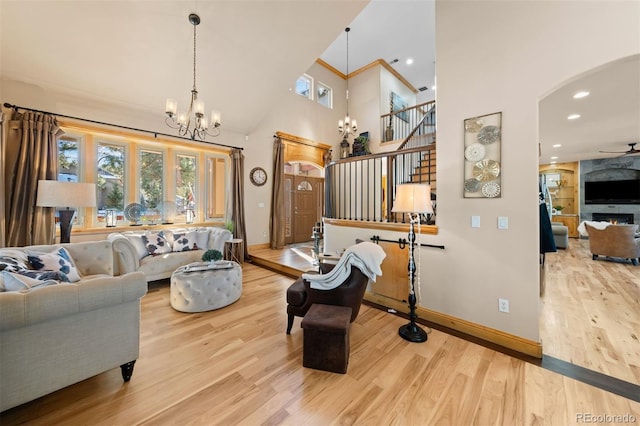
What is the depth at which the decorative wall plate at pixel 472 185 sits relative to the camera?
2438 mm

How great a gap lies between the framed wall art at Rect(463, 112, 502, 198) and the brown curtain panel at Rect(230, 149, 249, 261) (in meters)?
4.46

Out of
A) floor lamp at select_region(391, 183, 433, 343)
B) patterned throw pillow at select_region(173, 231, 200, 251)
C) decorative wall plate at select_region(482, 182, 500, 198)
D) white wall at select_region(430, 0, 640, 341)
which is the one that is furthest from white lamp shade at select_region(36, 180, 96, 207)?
decorative wall plate at select_region(482, 182, 500, 198)

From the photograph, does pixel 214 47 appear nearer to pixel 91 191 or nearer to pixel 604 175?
pixel 91 191

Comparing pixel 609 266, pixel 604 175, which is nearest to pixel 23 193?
pixel 609 266

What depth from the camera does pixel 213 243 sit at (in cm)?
448

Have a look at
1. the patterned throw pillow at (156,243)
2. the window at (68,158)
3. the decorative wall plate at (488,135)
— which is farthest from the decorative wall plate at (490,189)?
the window at (68,158)

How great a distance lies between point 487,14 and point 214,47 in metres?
3.60

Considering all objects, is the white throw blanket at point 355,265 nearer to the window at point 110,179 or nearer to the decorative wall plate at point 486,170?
the decorative wall plate at point 486,170

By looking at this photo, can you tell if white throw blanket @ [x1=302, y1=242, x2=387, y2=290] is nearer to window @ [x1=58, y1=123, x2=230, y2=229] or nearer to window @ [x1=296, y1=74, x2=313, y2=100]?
window @ [x1=58, y1=123, x2=230, y2=229]

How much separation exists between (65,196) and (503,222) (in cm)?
499

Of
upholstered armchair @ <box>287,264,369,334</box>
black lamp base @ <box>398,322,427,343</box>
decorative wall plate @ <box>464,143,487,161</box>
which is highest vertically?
decorative wall plate @ <box>464,143,487,161</box>

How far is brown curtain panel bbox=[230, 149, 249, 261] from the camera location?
213 inches

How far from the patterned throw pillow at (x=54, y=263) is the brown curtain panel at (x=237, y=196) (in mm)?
2932

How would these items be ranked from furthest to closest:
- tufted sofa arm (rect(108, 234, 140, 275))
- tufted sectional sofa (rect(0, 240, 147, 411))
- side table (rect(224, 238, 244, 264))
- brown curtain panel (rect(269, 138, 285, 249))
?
brown curtain panel (rect(269, 138, 285, 249)) → side table (rect(224, 238, 244, 264)) → tufted sofa arm (rect(108, 234, 140, 275)) → tufted sectional sofa (rect(0, 240, 147, 411))
